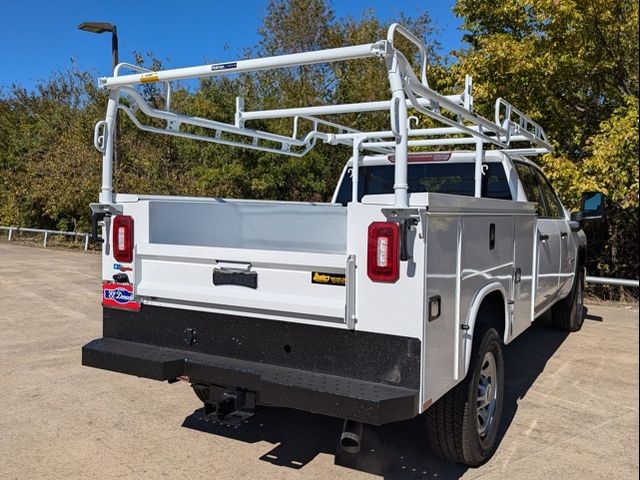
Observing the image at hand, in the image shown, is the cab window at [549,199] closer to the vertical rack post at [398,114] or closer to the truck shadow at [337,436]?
the truck shadow at [337,436]

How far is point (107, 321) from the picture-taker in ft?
12.7

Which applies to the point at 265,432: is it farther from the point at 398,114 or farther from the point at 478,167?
the point at 478,167

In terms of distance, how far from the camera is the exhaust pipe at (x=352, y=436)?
2998 mm

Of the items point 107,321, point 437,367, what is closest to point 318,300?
point 437,367

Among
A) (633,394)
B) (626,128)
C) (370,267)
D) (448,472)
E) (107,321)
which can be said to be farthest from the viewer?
(626,128)

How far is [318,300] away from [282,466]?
1.25 m

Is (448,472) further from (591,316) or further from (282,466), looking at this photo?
(591,316)

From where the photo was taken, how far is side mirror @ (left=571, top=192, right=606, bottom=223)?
20.4 feet

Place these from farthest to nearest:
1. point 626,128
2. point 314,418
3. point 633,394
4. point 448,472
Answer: point 626,128, point 633,394, point 314,418, point 448,472

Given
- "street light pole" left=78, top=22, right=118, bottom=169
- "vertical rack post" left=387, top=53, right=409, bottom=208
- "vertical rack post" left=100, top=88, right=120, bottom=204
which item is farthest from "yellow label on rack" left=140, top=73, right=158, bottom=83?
"street light pole" left=78, top=22, right=118, bottom=169

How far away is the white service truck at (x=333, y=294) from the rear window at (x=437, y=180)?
74 cm

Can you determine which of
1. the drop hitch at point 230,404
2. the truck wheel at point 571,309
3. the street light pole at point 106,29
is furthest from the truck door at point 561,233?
the street light pole at point 106,29

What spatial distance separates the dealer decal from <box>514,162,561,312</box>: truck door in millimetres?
2470

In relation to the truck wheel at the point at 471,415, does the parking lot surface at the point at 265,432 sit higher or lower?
lower
